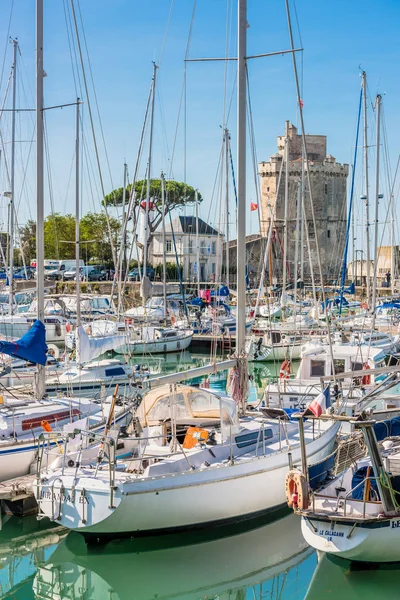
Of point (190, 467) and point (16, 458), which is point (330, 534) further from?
point (16, 458)

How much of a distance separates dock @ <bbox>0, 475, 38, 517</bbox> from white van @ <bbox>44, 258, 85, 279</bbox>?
49.3 metres

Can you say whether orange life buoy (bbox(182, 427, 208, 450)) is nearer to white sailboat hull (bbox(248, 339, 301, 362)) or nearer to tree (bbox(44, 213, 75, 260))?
white sailboat hull (bbox(248, 339, 301, 362))

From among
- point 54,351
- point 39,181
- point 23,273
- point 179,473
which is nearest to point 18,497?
point 179,473

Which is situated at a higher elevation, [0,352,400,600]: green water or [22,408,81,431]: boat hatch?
[22,408,81,431]: boat hatch

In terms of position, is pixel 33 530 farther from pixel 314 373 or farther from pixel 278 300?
pixel 278 300

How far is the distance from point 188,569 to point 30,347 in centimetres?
608

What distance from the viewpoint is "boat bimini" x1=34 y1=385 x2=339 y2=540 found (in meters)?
12.4

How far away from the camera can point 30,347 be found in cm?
1645

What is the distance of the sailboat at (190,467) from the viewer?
12.5m

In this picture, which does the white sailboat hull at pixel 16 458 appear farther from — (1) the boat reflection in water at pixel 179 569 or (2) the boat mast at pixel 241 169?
(2) the boat mast at pixel 241 169

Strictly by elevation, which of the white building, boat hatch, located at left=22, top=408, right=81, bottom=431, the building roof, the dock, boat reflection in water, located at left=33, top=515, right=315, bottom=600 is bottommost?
boat reflection in water, located at left=33, top=515, right=315, bottom=600

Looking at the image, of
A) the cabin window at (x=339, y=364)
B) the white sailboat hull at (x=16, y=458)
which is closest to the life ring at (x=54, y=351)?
the cabin window at (x=339, y=364)

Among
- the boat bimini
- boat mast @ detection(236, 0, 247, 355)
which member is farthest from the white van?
the boat bimini

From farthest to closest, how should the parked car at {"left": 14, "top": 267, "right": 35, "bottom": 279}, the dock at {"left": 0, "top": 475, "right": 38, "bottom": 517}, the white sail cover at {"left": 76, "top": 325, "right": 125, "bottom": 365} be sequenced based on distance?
the parked car at {"left": 14, "top": 267, "right": 35, "bottom": 279}, the white sail cover at {"left": 76, "top": 325, "right": 125, "bottom": 365}, the dock at {"left": 0, "top": 475, "right": 38, "bottom": 517}
